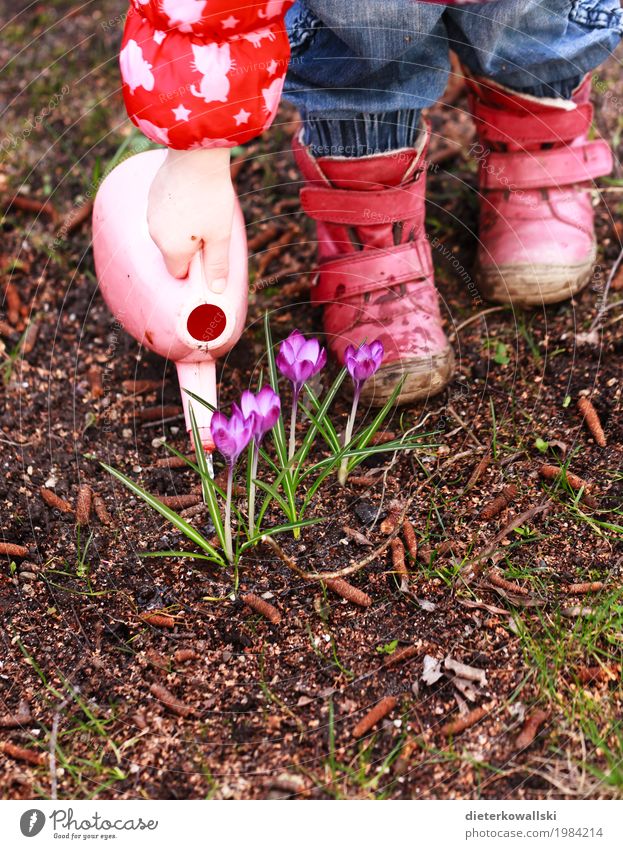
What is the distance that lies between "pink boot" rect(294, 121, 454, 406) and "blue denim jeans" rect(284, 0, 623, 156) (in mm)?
44

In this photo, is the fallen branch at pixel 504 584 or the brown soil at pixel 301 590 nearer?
the brown soil at pixel 301 590

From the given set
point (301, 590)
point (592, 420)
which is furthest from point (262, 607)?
point (592, 420)

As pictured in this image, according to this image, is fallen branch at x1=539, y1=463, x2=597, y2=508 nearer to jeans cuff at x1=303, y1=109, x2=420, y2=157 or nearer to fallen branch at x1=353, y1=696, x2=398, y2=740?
fallen branch at x1=353, y1=696, x2=398, y2=740

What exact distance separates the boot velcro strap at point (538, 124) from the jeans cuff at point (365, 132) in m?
0.23

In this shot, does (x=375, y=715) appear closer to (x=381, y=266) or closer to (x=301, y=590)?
(x=301, y=590)

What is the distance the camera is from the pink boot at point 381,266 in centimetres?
152

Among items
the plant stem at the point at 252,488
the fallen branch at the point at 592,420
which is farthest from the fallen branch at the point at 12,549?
the fallen branch at the point at 592,420

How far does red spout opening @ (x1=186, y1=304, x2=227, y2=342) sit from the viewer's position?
1291mm

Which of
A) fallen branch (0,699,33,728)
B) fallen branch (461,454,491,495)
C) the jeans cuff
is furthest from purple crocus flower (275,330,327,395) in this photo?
fallen branch (0,699,33,728)

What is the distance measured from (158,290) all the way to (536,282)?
744 mm

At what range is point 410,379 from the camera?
1517 millimetres

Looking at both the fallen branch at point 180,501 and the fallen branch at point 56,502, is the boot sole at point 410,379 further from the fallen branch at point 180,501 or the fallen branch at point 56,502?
the fallen branch at point 56,502
